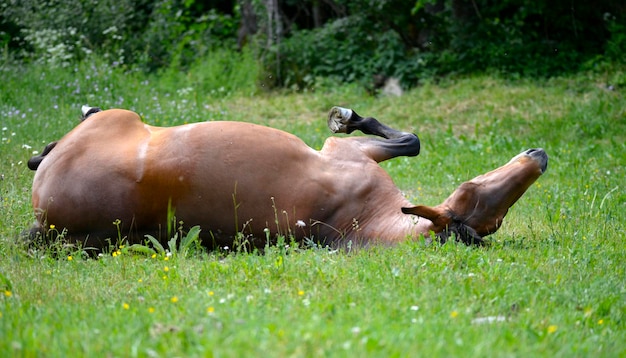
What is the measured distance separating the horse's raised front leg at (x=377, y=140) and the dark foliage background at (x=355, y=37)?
6.89 m

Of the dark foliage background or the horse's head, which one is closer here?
the horse's head

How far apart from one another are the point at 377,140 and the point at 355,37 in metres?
8.81

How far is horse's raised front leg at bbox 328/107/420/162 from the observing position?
19.8ft

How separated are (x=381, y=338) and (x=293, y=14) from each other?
47.9ft

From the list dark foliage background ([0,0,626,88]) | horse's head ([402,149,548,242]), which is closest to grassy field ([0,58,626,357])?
horse's head ([402,149,548,242])

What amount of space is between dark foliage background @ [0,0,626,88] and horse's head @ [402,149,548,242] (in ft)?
26.4

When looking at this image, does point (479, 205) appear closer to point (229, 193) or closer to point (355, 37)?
point (229, 193)

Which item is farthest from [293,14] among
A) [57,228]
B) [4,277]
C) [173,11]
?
[4,277]

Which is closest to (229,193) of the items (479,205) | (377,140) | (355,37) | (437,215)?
(437,215)

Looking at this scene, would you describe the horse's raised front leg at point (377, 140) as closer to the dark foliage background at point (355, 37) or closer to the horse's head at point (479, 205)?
the horse's head at point (479, 205)

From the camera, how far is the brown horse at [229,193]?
515 centimetres

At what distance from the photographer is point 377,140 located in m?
6.18

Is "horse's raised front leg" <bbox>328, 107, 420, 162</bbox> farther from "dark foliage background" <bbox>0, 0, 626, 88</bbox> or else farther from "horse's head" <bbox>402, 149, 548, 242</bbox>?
"dark foliage background" <bbox>0, 0, 626, 88</bbox>

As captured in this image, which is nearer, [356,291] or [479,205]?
→ [356,291]
